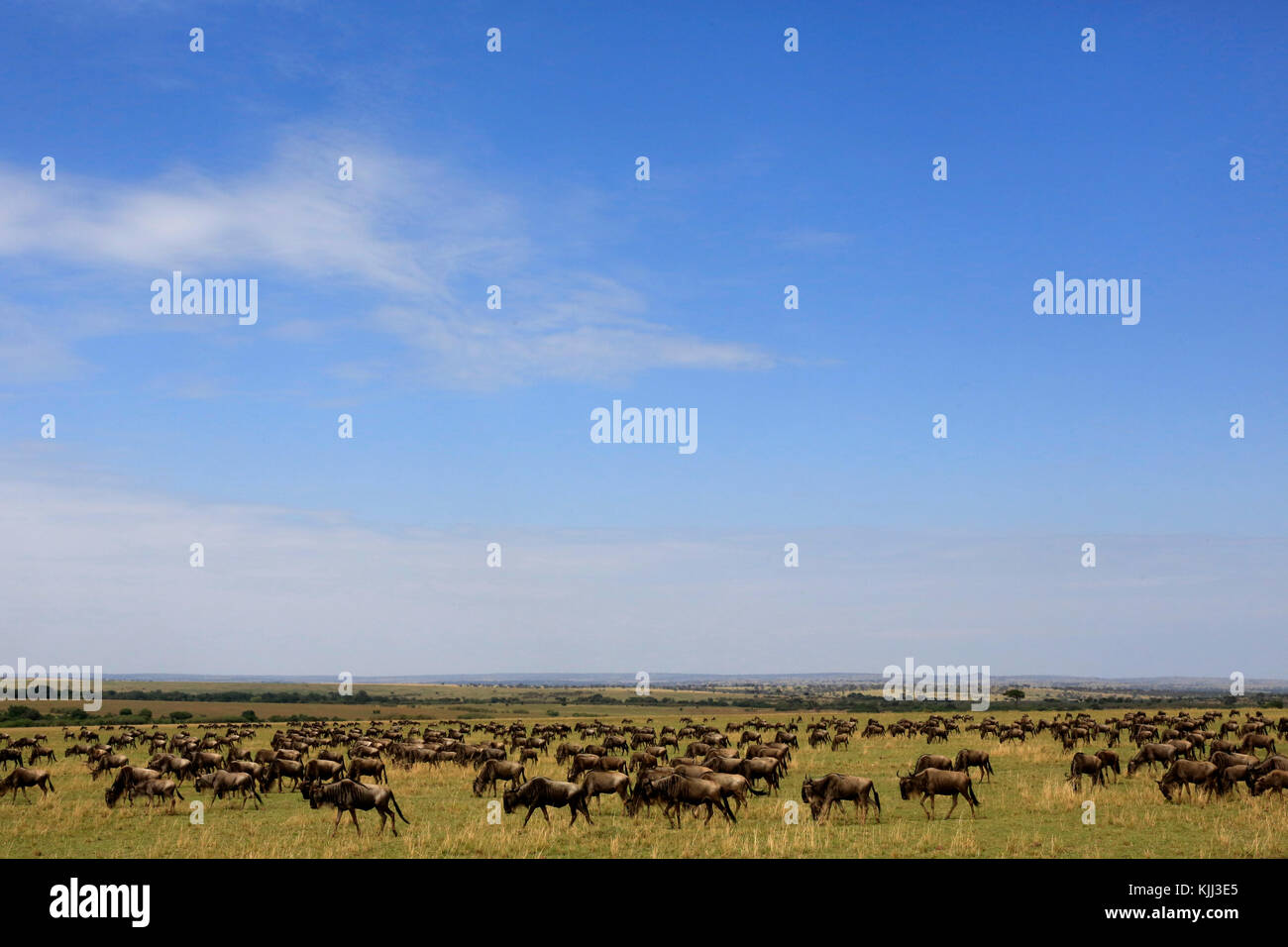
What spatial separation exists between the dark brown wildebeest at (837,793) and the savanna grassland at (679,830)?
1.74ft

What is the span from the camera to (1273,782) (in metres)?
25.2

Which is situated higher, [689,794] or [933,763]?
[689,794]

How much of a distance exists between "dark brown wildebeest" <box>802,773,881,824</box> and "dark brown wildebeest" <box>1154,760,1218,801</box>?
31.4 feet

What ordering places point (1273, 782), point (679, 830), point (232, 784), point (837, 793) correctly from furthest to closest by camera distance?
point (232, 784), point (1273, 782), point (837, 793), point (679, 830)

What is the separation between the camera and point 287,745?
1668 inches

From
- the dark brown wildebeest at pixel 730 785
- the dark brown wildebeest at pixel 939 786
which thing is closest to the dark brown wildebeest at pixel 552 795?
the dark brown wildebeest at pixel 730 785

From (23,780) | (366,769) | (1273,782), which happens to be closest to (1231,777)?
(1273,782)

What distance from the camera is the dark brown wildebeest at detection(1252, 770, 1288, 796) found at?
25011mm

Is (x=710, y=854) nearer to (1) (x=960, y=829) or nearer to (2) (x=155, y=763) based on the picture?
(1) (x=960, y=829)

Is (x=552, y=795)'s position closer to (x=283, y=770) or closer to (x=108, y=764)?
(x=283, y=770)

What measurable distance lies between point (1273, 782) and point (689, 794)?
1562cm
